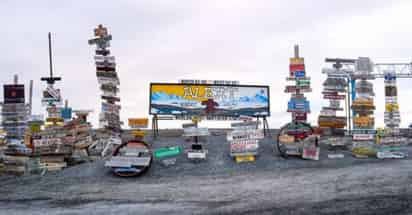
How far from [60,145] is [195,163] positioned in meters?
7.46

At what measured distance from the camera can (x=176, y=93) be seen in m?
30.4

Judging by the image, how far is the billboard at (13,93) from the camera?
27.0m

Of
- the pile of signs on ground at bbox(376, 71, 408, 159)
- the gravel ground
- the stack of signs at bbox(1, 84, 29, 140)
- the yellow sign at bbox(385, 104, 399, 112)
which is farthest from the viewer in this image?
the yellow sign at bbox(385, 104, 399, 112)

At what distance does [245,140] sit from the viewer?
27.2 meters

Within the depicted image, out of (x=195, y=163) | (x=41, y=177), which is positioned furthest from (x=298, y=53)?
(x=41, y=177)

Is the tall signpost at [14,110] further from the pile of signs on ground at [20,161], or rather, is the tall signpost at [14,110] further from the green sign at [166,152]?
the green sign at [166,152]

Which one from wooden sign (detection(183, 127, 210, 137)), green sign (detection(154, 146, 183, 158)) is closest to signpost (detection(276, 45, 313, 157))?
wooden sign (detection(183, 127, 210, 137))

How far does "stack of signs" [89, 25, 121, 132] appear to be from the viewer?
3000cm

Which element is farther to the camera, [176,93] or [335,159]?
[176,93]

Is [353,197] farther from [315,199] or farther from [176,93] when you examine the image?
[176,93]

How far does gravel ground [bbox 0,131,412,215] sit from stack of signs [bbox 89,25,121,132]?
10.9ft

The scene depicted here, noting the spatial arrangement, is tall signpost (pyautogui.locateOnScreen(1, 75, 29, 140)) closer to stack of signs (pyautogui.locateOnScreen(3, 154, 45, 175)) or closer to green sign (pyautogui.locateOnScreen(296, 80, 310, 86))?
stack of signs (pyautogui.locateOnScreen(3, 154, 45, 175))

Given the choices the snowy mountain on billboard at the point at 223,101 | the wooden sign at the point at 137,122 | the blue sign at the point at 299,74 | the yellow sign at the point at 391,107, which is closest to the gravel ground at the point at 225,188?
the wooden sign at the point at 137,122

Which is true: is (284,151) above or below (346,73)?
below
